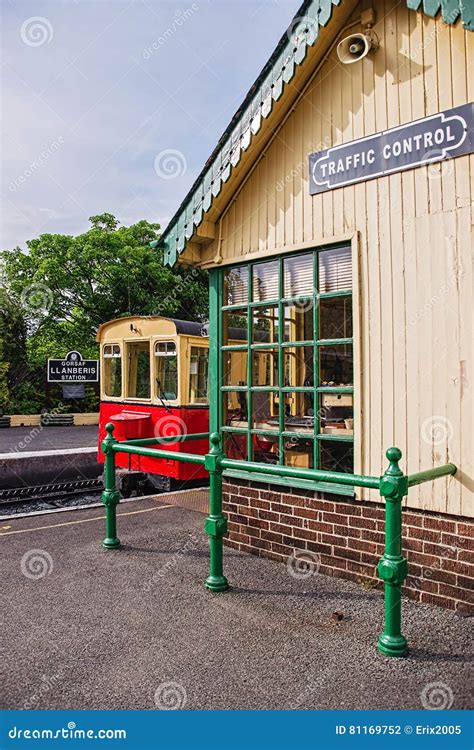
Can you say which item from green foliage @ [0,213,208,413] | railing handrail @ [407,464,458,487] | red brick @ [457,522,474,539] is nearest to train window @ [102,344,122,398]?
railing handrail @ [407,464,458,487]

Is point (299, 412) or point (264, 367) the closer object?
point (299, 412)

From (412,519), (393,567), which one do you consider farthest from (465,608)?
(393,567)

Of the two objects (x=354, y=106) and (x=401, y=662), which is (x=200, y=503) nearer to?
(x=401, y=662)

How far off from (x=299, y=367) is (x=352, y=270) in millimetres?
1243

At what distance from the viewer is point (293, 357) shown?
5730mm

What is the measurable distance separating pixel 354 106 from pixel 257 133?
87cm

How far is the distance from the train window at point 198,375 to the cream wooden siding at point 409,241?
14.2ft

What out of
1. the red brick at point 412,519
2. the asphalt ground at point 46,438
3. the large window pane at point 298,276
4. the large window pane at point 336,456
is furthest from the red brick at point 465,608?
the asphalt ground at point 46,438

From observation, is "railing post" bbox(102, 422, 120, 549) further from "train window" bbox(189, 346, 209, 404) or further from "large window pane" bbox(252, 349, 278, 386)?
"train window" bbox(189, 346, 209, 404)

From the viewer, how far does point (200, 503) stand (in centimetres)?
779

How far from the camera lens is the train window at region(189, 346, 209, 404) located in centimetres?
902

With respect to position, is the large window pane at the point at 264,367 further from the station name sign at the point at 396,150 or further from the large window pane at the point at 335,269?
the station name sign at the point at 396,150

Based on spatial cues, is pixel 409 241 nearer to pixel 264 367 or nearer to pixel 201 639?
pixel 264 367

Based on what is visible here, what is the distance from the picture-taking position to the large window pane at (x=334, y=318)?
4879 mm
